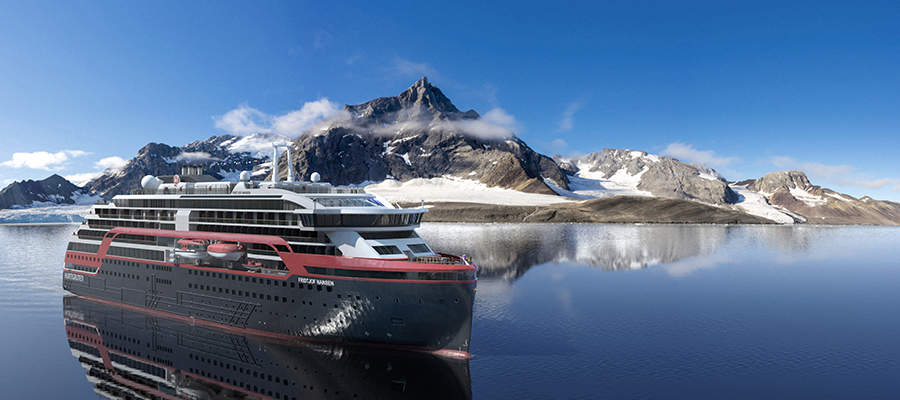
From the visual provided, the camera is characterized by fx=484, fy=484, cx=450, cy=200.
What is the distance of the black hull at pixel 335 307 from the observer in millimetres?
23031

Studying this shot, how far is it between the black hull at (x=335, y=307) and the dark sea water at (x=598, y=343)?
3.29 feet

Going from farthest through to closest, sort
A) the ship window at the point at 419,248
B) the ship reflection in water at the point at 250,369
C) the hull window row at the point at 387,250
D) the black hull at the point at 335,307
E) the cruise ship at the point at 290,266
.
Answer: the ship window at the point at 419,248 < the hull window row at the point at 387,250 < the cruise ship at the point at 290,266 < the black hull at the point at 335,307 < the ship reflection in water at the point at 250,369

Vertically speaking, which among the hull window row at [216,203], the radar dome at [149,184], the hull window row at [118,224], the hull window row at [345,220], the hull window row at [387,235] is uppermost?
the radar dome at [149,184]

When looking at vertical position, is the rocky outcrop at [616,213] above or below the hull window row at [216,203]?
below

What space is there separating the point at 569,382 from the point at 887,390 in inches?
562

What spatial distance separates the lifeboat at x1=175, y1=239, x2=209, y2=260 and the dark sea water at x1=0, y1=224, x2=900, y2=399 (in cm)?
456

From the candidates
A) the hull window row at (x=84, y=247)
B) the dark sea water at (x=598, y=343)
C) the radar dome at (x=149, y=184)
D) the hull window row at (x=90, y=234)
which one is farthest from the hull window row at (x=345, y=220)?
the hull window row at (x=84, y=247)

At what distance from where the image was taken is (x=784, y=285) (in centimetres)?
4756

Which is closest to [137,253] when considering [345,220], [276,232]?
[276,232]

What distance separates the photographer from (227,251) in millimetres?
26188

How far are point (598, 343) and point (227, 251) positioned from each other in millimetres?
21423

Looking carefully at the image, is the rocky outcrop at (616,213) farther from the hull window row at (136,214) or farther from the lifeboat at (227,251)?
the lifeboat at (227,251)

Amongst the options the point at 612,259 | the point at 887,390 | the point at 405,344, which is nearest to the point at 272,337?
the point at 405,344

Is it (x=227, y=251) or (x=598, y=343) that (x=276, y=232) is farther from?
(x=598, y=343)
